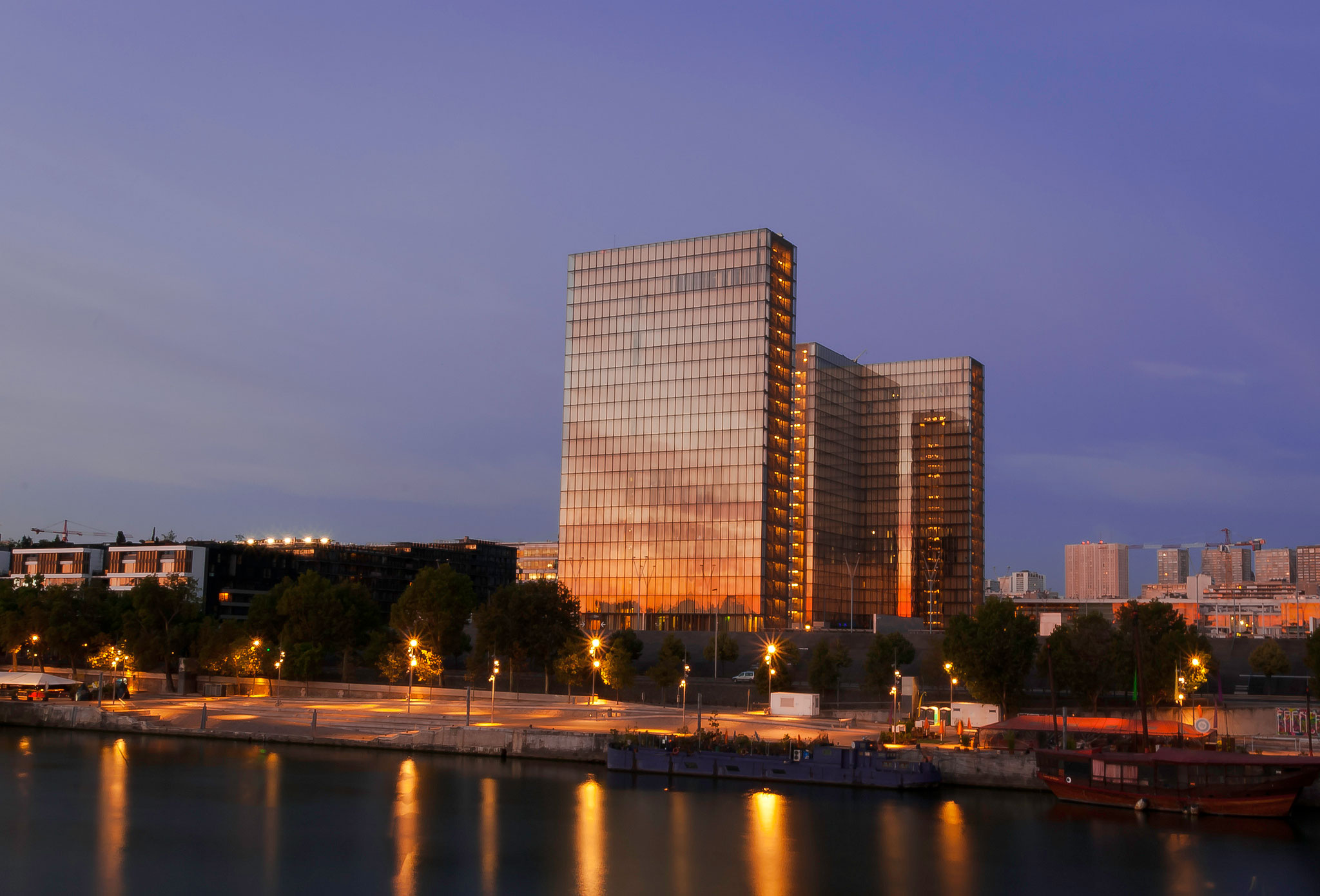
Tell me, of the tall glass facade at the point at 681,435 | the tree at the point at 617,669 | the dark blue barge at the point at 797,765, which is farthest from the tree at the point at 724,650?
the dark blue barge at the point at 797,765

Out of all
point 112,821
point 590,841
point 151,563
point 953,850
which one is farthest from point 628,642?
point 151,563

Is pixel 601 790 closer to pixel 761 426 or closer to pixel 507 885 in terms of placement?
pixel 507 885

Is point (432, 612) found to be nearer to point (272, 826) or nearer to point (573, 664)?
point (573, 664)

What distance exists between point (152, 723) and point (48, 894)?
53.8 m

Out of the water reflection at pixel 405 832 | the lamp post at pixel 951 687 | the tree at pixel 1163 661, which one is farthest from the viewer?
the tree at pixel 1163 661

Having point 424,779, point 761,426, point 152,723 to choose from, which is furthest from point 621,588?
point 424,779

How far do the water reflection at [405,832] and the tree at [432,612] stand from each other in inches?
1623

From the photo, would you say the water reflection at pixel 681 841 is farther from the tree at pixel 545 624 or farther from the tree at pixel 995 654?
the tree at pixel 545 624

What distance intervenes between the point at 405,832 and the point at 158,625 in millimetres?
81457

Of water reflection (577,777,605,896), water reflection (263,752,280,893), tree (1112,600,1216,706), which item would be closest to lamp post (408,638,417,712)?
water reflection (263,752,280,893)

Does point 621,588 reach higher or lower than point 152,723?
higher

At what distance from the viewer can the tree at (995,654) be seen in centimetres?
8700

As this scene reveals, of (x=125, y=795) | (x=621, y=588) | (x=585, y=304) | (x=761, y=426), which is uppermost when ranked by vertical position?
(x=585, y=304)

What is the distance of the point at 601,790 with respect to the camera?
65438mm
